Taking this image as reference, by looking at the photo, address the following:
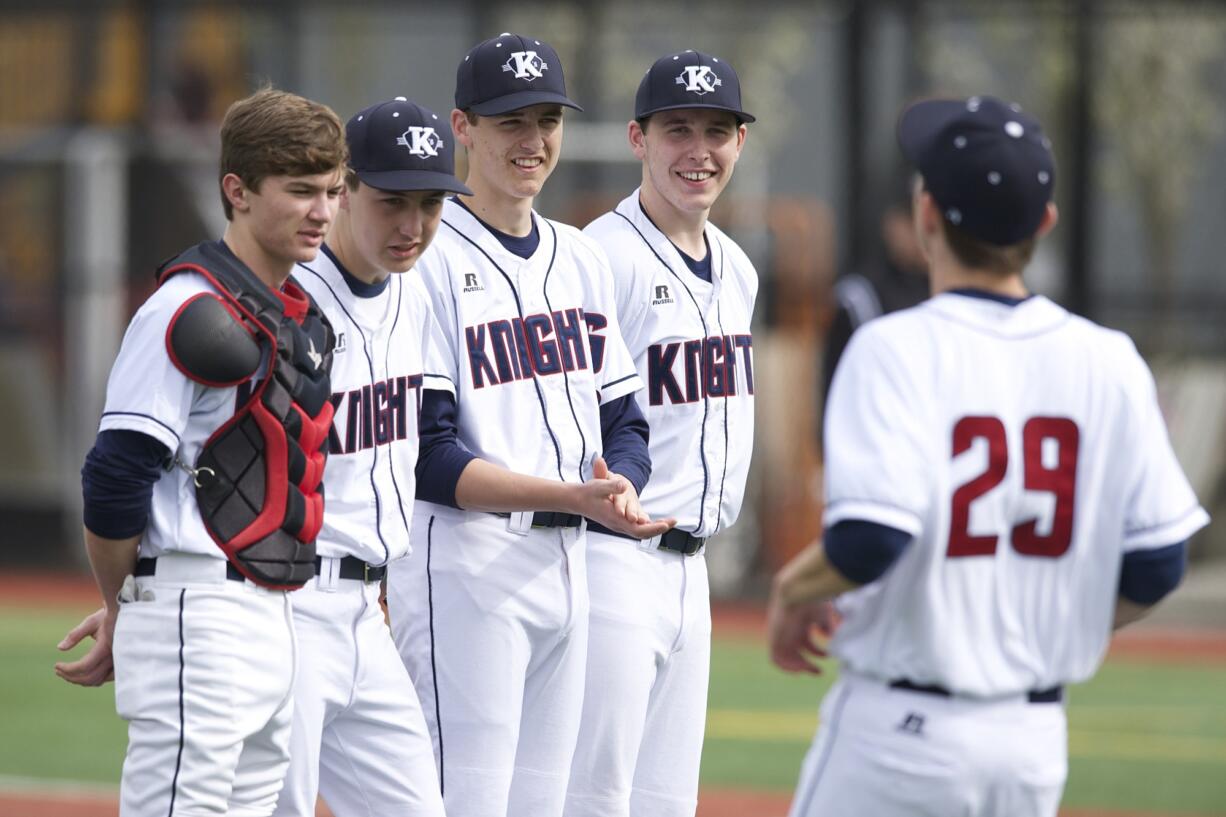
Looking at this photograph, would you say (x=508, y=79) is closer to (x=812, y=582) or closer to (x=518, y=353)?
(x=518, y=353)

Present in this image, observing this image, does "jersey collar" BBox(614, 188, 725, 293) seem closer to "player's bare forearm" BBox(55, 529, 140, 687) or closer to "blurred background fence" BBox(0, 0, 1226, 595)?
"player's bare forearm" BBox(55, 529, 140, 687)

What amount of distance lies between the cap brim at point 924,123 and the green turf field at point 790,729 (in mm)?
5128

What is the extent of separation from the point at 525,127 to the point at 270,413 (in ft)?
3.84

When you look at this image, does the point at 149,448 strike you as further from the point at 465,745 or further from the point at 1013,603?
the point at 1013,603

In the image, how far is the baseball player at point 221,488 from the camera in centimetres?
361

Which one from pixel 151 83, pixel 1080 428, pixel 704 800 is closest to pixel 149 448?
pixel 1080 428

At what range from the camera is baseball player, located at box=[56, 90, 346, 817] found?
142 inches

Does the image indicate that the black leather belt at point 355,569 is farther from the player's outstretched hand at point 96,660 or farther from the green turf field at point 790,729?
the green turf field at point 790,729

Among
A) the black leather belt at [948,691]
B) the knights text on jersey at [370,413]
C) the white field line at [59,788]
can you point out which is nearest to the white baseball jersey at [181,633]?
the knights text on jersey at [370,413]

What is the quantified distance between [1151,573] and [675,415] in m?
1.70

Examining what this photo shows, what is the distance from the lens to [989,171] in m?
3.30

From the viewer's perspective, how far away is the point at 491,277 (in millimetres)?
4492

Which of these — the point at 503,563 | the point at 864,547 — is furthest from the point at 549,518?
the point at 864,547

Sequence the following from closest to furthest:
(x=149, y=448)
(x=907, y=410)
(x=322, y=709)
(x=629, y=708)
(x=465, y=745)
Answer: (x=907, y=410)
(x=149, y=448)
(x=322, y=709)
(x=465, y=745)
(x=629, y=708)
